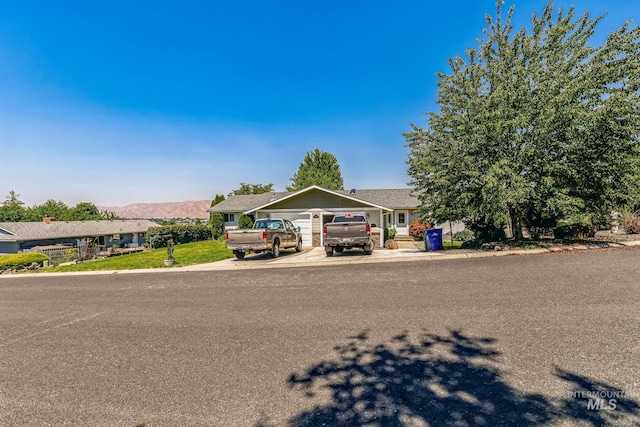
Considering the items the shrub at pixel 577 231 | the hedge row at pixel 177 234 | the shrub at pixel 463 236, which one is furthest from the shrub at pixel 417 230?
the hedge row at pixel 177 234

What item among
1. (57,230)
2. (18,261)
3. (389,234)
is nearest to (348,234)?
(389,234)

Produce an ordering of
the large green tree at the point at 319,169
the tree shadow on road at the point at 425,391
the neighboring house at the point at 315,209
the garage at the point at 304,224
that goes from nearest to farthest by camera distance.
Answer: the tree shadow on road at the point at 425,391 < the neighboring house at the point at 315,209 < the garage at the point at 304,224 < the large green tree at the point at 319,169

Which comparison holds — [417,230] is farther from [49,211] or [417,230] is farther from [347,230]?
[49,211]

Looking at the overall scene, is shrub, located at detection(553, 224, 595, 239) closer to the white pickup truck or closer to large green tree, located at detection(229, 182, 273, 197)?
the white pickup truck

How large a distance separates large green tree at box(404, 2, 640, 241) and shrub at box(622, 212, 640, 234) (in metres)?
5.79

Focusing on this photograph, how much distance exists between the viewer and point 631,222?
56.1ft

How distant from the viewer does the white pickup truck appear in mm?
15469

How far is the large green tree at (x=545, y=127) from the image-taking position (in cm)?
1181

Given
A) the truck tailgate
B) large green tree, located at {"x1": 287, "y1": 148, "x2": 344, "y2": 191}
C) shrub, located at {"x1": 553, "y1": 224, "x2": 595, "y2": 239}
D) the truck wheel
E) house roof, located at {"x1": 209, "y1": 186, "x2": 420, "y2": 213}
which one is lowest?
the truck wheel

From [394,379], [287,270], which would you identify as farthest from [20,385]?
[287,270]

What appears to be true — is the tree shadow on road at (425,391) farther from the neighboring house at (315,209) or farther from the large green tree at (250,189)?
the large green tree at (250,189)

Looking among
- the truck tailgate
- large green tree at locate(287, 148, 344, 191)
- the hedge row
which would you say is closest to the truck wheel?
the truck tailgate

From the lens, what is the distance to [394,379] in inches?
139

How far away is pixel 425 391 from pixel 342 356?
1210 millimetres
